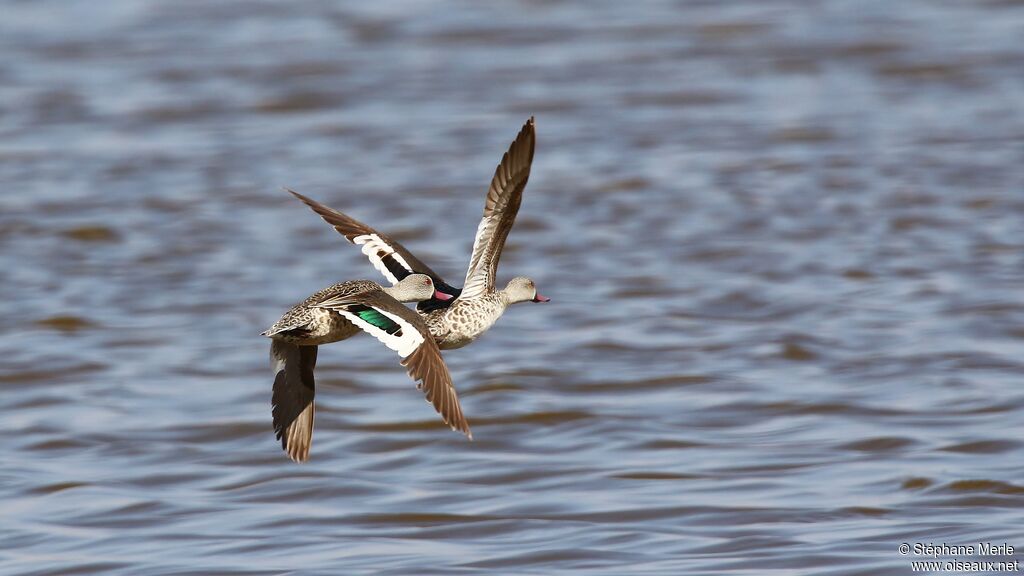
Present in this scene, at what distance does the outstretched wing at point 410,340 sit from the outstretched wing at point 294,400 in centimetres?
103

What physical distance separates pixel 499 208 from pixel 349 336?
0.90 metres

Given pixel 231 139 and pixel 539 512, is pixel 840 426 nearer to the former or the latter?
pixel 539 512

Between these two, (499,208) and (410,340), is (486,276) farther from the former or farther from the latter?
(410,340)

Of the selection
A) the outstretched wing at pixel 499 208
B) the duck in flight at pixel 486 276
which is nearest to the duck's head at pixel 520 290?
the duck in flight at pixel 486 276

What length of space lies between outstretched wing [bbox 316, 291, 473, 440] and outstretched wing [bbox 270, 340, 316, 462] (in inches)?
40.4

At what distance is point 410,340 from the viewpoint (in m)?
7.10

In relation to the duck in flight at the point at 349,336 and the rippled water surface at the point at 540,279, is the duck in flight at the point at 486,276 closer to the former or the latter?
the duck in flight at the point at 349,336

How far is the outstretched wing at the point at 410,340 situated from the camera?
6.88 metres

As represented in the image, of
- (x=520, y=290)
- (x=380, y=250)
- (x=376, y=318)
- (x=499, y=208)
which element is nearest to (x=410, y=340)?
(x=376, y=318)

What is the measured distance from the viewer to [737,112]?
2047 centimetres

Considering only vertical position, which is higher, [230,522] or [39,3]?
[39,3]

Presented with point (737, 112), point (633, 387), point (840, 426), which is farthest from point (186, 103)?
point (840, 426)

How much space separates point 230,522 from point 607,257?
254 inches

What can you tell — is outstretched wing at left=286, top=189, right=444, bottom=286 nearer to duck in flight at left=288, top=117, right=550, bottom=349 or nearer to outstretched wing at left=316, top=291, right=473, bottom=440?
duck in flight at left=288, top=117, right=550, bottom=349
